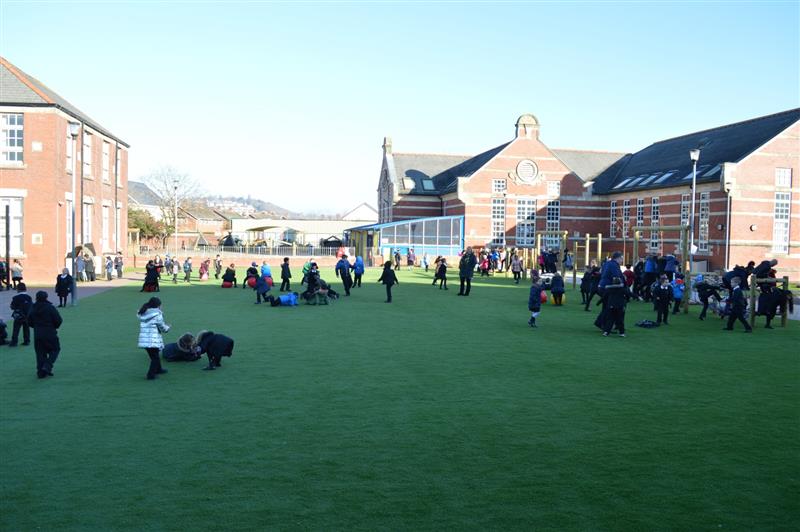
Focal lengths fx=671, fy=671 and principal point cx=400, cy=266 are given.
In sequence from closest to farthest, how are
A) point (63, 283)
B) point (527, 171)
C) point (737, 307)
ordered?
1. point (737, 307)
2. point (63, 283)
3. point (527, 171)

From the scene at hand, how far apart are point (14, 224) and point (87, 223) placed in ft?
14.8

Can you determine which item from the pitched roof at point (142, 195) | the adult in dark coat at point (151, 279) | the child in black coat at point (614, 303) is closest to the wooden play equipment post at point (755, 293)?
the child in black coat at point (614, 303)

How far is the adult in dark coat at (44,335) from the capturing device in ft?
35.2

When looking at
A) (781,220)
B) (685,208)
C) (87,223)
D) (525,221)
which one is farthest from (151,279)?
(781,220)

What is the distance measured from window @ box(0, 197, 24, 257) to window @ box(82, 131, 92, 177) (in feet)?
14.5

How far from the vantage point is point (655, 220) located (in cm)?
4597

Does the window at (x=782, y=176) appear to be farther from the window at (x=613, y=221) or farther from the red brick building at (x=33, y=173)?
the red brick building at (x=33, y=173)

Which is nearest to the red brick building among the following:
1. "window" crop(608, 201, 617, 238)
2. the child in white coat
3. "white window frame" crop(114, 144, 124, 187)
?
"white window frame" crop(114, 144, 124, 187)

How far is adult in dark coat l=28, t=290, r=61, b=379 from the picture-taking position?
1073cm

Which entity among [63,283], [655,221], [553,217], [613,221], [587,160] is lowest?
[63,283]

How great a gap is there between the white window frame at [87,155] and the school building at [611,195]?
21308 mm

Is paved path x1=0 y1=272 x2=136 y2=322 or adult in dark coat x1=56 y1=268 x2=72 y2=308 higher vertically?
adult in dark coat x1=56 y1=268 x2=72 y2=308

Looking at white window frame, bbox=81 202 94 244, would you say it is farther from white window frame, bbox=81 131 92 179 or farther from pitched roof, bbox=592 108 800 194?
pitched roof, bbox=592 108 800 194

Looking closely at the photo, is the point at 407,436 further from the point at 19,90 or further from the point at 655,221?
the point at 655,221
